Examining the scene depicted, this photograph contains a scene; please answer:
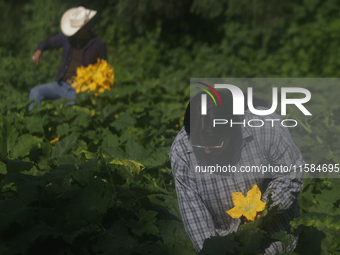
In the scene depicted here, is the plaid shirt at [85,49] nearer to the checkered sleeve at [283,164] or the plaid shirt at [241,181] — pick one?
the plaid shirt at [241,181]

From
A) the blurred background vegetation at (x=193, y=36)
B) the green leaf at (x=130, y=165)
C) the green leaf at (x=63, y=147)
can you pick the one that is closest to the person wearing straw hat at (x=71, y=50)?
the blurred background vegetation at (x=193, y=36)

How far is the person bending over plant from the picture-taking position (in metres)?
2.15

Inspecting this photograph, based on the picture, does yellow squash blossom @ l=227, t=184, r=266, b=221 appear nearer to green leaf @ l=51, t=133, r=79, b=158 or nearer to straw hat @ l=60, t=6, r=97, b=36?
green leaf @ l=51, t=133, r=79, b=158

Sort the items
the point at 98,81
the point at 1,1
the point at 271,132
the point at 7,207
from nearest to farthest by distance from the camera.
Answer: the point at 7,207
the point at 271,132
the point at 98,81
the point at 1,1

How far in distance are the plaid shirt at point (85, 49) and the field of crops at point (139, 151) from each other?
0.54 meters

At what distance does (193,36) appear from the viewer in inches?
509

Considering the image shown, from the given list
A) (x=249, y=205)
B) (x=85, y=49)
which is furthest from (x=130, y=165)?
(x=85, y=49)

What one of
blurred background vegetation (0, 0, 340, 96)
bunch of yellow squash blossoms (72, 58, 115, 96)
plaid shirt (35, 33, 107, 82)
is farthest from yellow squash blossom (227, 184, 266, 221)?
blurred background vegetation (0, 0, 340, 96)

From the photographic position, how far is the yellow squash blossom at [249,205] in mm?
1941

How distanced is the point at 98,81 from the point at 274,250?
10.5 ft

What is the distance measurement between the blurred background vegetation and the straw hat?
7.43 feet

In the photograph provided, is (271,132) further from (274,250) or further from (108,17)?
(108,17)

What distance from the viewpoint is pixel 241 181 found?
89.8 inches

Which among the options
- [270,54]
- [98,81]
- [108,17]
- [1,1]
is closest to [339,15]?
[270,54]
